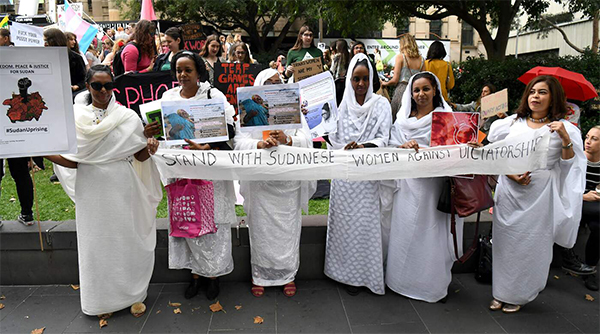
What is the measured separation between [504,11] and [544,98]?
27.4 feet

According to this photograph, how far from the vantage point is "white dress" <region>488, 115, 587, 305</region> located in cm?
353

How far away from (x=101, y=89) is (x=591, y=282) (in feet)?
15.4

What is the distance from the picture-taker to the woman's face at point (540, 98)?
349cm

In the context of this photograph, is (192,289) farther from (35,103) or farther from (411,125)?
(411,125)

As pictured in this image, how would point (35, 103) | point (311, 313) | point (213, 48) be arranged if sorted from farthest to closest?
point (213, 48)
point (311, 313)
point (35, 103)

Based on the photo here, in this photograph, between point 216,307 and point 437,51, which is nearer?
point 216,307

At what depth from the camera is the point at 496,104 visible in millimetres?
A: 3916

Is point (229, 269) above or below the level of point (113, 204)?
below

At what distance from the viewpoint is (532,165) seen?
140 inches

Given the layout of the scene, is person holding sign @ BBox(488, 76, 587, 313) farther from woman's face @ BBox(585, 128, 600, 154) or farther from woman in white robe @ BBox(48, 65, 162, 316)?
woman in white robe @ BBox(48, 65, 162, 316)

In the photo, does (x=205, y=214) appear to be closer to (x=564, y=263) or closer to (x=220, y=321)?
(x=220, y=321)

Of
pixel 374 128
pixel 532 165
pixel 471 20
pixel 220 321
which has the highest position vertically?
pixel 471 20

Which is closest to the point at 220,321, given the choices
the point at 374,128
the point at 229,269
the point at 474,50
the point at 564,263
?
the point at 229,269

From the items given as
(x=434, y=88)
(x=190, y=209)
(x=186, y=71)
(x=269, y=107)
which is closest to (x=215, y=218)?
(x=190, y=209)
